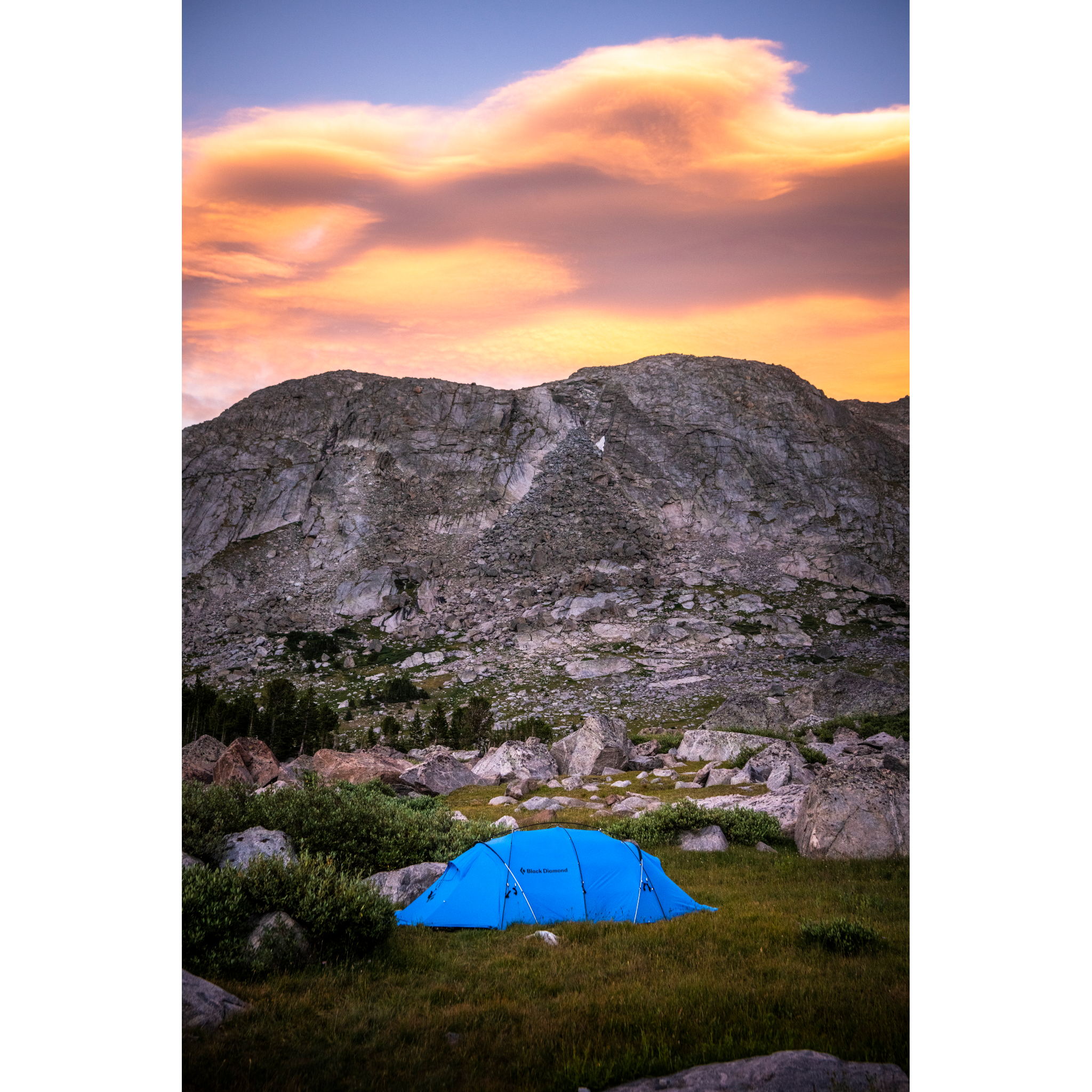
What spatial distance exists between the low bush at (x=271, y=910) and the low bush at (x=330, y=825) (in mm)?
2931

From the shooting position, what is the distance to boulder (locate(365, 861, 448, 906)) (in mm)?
10578

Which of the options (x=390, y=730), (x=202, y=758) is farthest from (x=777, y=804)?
(x=390, y=730)

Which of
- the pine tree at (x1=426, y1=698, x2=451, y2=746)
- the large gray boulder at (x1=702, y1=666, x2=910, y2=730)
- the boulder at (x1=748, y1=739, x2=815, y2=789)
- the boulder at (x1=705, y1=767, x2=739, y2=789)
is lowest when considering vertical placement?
the pine tree at (x1=426, y1=698, x2=451, y2=746)

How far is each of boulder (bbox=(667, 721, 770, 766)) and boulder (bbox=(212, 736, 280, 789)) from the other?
54.1 ft

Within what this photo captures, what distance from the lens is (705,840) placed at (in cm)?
1381

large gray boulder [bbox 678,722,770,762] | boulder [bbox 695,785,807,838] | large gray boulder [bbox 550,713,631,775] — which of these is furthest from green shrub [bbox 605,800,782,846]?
large gray boulder [bbox 550,713,631,775]

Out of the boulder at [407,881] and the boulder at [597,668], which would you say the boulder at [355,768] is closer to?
the boulder at [407,881]

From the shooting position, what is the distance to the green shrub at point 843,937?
7.23m

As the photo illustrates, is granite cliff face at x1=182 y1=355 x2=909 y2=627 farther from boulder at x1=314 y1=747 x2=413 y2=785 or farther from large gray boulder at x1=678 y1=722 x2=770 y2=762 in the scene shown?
large gray boulder at x1=678 y1=722 x2=770 y2=762

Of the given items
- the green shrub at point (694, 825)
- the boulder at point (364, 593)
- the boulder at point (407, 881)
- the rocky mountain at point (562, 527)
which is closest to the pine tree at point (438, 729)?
the rocky mountain at point (562, 527)

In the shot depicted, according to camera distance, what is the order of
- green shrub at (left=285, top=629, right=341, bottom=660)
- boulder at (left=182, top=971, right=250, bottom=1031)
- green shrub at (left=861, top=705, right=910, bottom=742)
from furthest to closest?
green shrub at (left=285, top=629, right=341, bottom=660), green shrub at (left=861, top=705, right=910, bottom=742), boulder at (left=182, top=971, right=250, bottom=1031)
